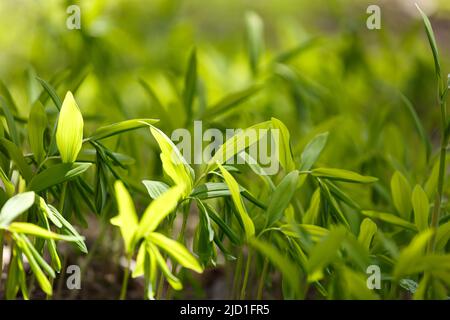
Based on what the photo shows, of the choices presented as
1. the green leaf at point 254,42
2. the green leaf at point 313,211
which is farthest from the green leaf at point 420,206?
the green leaf at point 254,42

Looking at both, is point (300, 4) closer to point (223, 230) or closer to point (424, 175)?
point (424, 175)

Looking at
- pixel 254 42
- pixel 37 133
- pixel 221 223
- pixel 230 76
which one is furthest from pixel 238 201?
pixel 230 76

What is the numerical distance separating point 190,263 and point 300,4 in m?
2.25

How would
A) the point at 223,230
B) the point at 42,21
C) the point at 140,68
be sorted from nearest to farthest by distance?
the point at 223,230, the point at 42,21, the point at 140,68

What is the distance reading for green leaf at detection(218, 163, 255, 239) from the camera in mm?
734

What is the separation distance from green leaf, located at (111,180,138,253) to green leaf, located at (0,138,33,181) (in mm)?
175

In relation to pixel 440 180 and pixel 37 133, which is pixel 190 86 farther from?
pixel 440 180

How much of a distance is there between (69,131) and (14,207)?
12 cm

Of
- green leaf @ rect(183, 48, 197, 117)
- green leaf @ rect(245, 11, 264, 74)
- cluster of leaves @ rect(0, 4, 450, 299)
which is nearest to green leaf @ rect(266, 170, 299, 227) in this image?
cluster of leaves @ rect(0, 4, 450, 299)

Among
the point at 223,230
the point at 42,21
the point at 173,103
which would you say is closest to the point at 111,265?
the point at 173,103

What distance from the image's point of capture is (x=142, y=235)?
2.22ft

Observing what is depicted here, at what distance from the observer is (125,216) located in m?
0.65

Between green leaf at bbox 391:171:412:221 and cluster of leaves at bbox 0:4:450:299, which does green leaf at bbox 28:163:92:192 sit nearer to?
cluster of leaves at bbox 0:4:450:299

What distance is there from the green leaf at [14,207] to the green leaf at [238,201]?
20 centimetres
